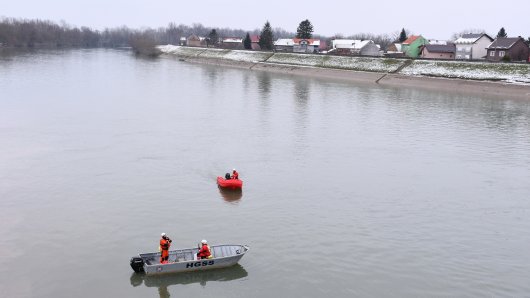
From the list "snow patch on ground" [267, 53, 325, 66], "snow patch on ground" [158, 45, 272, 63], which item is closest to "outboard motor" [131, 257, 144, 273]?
"snow patch on ground" [267, 53, 325, 66]

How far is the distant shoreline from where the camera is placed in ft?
251

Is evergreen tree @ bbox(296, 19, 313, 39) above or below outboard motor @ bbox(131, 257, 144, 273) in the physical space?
above

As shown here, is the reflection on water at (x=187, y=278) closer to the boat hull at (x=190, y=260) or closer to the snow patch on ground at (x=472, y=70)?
the boat hull at (x=190, y=260)

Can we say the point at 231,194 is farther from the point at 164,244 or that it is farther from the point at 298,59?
the point at 298,59

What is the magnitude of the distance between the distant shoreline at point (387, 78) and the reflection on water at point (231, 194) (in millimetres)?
61386

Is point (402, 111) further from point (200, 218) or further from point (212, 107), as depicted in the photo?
point (200, 218)

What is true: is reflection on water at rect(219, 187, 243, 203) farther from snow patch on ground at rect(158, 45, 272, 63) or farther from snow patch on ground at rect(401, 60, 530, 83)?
snow patch on ground at rect(158, 45, 272, 63)

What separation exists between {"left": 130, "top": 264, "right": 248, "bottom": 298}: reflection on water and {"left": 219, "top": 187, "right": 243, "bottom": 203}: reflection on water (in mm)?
7580

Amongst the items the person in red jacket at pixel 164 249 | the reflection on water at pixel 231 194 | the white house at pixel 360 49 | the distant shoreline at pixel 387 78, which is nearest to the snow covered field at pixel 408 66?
the distant shoreline at pixel 387 78

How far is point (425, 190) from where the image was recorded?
30266 millimetres

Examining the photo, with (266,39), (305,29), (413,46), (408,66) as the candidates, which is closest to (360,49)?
(413,46)

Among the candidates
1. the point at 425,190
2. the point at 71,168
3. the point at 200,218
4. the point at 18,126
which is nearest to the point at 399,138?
the point at 425,190

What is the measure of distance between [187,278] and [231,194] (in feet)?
30.1

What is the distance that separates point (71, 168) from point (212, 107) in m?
28.7
